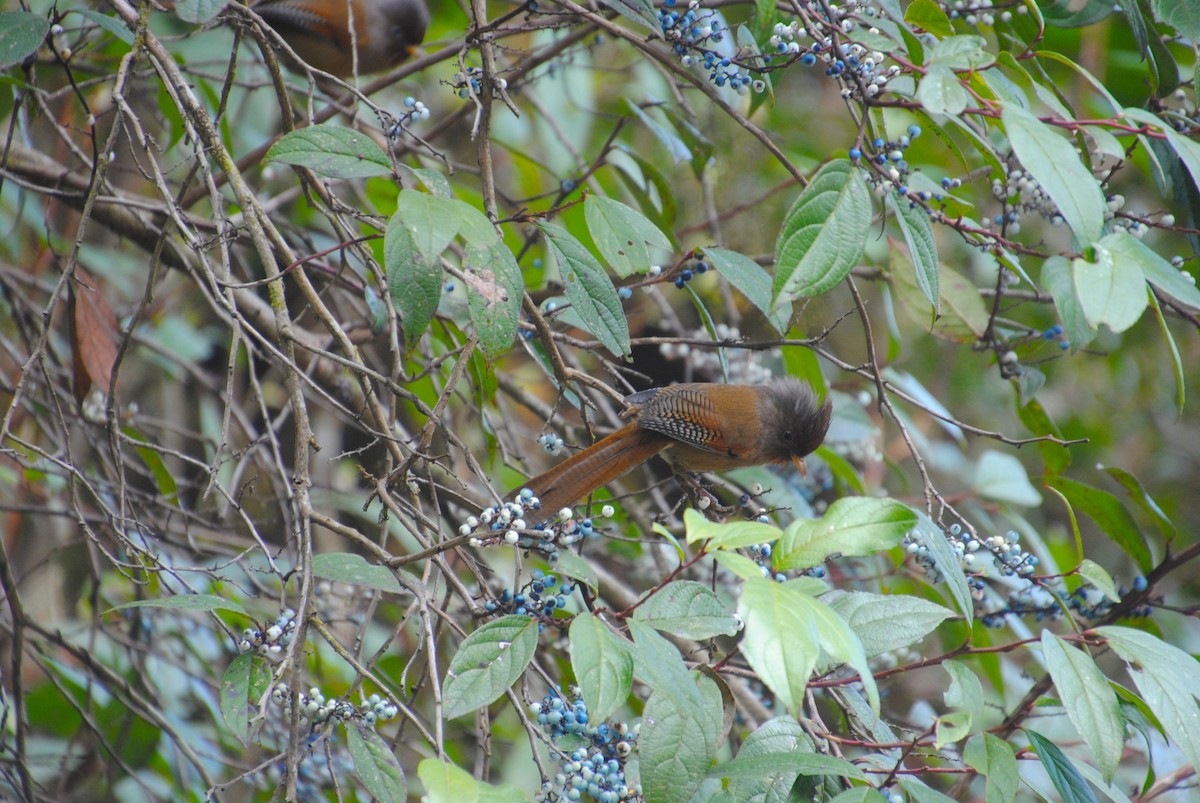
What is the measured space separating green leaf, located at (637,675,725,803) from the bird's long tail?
3.65ft

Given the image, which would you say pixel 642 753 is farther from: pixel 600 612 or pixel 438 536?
pixel 438 536

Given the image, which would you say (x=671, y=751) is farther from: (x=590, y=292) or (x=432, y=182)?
(x=432, y=182)

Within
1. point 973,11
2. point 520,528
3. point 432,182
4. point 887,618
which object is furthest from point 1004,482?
point 432,182

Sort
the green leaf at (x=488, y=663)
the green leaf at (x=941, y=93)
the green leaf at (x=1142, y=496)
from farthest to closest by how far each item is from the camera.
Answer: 1. the green leaf at (x=1142, y=496)
2. the green leaf at (x=941, y=93)
3. the green leaf at (x=488, y=663)

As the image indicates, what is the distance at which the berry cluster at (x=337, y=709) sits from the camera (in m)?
1.75

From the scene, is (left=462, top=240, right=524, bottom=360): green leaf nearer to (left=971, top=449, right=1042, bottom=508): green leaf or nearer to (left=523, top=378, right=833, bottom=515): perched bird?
(left=523, top=378, right=833, bottom=515): perched bird

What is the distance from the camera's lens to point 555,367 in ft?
7.66

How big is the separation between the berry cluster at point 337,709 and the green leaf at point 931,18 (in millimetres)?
1925

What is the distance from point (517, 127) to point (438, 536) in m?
4.15

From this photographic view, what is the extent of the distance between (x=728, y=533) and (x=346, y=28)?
145 inches

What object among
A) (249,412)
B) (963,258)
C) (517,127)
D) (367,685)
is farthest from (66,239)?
(963,258)

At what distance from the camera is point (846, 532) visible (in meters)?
1.64

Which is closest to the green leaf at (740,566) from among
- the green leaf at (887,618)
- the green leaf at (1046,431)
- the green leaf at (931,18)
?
the green leaf at (887,618)

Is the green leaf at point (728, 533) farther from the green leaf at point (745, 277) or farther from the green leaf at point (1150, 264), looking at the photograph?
the green leaf at point (745, 277)
